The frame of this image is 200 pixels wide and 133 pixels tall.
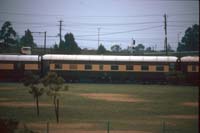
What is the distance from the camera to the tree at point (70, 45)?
76.6m

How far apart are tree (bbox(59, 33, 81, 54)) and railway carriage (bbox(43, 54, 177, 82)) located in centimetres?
2202

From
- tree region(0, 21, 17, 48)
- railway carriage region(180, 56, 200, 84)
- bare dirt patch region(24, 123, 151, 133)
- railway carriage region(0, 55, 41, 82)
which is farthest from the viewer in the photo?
tree region(0, 21, 17, 48)

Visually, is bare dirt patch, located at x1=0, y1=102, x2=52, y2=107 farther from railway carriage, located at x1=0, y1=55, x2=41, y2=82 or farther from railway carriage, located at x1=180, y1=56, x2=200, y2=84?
railway carriage, located at x1=180, y1=56, x2=200, y2=84

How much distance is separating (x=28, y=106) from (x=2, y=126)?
620 inches

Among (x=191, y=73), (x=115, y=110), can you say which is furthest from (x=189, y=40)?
(x=115, y=110)

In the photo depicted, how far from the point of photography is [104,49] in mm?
91188

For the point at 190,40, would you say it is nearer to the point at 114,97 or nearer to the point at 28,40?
the point at 28,40

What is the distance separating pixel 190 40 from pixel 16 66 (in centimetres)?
A: 3525

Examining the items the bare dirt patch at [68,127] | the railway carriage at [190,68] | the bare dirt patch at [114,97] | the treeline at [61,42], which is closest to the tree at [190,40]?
the treeline at [61,42]

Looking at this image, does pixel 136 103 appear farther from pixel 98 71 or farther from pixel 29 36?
pixel 29 36

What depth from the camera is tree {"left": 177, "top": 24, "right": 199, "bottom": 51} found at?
220 ft

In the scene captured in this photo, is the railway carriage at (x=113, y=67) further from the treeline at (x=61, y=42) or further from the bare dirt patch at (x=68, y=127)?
the bare dirt patch at (x=68, y=127)

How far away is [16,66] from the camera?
175 feet

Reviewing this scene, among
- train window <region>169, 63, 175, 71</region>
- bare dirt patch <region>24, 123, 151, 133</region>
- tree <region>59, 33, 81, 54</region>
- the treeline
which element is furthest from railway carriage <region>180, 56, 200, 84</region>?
bare dirt patch <region>24, 123, 151, 133</region>
